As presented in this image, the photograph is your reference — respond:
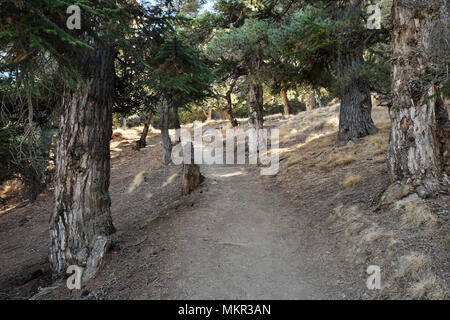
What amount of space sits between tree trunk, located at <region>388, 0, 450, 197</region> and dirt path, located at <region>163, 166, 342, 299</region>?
7.65 feet

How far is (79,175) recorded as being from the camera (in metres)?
5.22

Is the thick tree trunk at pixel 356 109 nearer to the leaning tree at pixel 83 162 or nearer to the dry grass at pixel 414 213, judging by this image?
the dry grass at pixel 414 213

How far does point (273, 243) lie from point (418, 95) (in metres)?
3.87

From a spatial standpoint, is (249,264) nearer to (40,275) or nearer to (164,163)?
(40,275)

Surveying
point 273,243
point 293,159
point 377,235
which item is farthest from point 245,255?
point 293,159

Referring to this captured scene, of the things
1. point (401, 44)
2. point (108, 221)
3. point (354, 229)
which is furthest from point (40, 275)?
point (401, 44)

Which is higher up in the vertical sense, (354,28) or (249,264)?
(354,28)

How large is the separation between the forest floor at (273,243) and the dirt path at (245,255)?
2 cm

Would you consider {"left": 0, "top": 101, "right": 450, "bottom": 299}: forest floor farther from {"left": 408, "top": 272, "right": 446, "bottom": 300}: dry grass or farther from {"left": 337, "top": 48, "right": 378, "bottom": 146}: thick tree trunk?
{"left": 337, "top": 48, "right": 378, "bottom": 146}: thick tree trunk

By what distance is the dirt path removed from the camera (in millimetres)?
4051

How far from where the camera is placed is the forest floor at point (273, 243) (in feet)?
13.0

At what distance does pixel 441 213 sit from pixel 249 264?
327 centimetres

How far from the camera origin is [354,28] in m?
6.34

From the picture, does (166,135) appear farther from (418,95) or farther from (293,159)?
(418,95)
